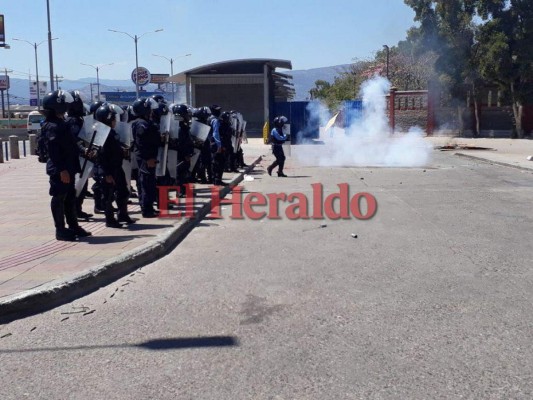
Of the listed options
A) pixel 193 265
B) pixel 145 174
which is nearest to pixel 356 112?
pixel 145 174

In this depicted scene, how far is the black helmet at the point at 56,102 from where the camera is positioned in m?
7.93

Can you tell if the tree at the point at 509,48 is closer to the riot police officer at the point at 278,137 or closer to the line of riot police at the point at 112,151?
the riot police officer at the point at 278,137

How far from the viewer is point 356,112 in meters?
34.8

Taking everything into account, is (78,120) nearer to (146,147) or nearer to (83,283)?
(146,147)

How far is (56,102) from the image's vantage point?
7.96 metres

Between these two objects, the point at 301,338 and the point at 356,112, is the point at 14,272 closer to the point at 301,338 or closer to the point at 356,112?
the point at 301,338

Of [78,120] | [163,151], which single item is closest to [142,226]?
[78,120]

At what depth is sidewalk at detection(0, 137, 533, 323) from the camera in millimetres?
5914

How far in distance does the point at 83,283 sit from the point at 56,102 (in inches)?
107

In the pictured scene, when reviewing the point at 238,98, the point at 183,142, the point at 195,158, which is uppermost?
the point at 238,98

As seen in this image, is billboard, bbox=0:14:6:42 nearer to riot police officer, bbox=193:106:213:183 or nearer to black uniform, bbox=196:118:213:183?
riot police officer, bbox=193:106:213:183

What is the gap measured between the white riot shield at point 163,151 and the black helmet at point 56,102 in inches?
112

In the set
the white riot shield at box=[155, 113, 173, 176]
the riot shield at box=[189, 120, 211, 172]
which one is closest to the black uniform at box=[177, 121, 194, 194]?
the riot shield at box=[189, 120, 211, 172]

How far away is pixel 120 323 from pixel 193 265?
7.29ft
